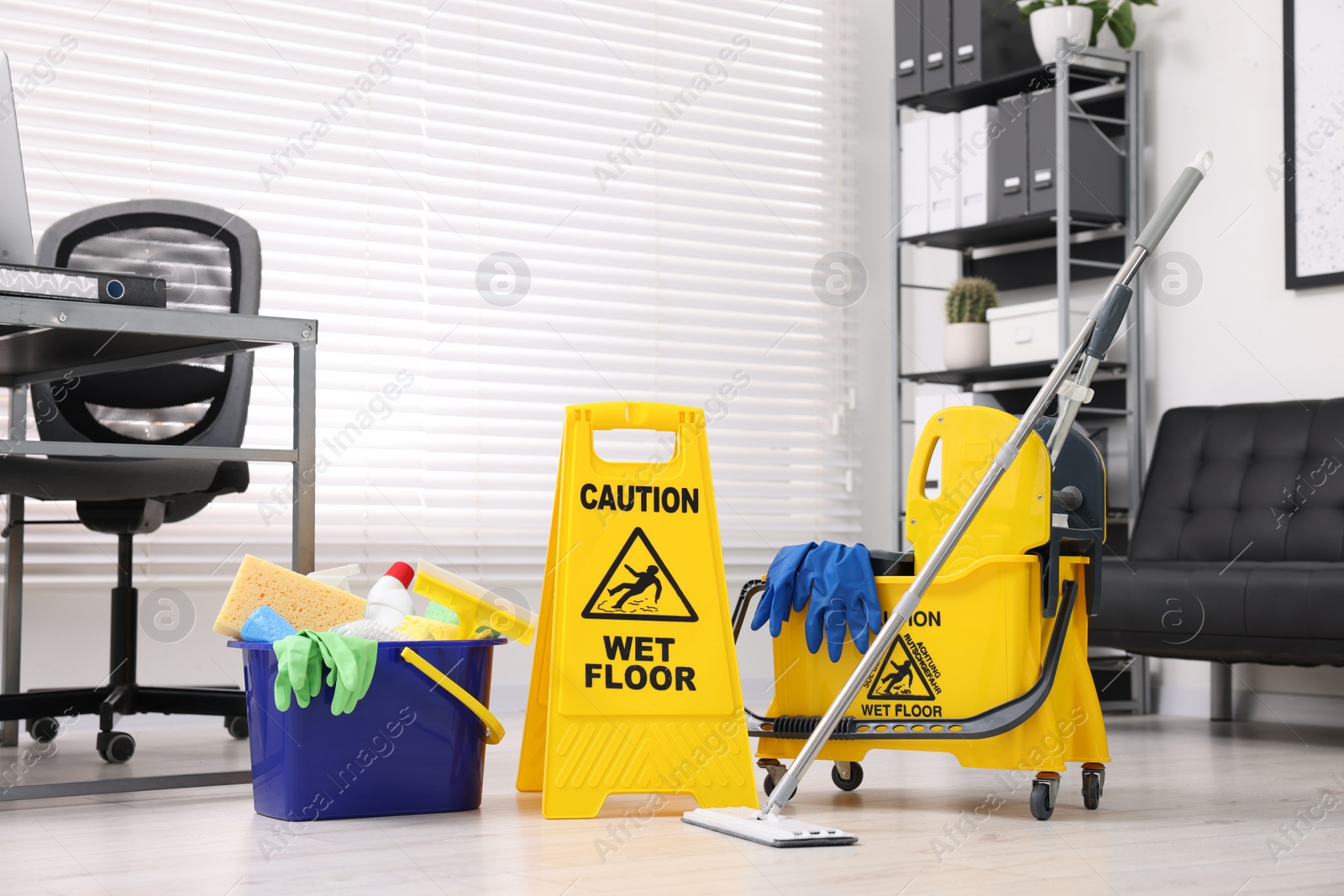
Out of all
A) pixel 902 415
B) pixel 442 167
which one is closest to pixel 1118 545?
pixel 902 415

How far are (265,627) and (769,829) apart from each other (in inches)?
29.7

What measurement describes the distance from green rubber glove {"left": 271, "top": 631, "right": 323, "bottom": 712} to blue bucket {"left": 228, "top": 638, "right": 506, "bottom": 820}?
0.07 ft

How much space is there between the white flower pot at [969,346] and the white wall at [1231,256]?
0.42 metres

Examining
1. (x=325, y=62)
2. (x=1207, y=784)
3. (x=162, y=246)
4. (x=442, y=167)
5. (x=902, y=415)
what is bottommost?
(x=1207, y=784)

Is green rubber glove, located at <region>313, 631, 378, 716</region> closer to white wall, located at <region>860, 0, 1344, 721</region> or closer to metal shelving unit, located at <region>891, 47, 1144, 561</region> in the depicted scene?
metal shelving unit, located at <region>891, 47, 1144, 561</region>

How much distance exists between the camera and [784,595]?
2.15 metres

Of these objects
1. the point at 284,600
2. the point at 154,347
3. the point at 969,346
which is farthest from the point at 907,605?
the point at 969,346

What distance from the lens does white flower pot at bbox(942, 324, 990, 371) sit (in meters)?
3.83

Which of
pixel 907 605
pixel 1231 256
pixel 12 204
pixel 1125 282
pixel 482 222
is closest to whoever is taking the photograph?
pixel 907 605

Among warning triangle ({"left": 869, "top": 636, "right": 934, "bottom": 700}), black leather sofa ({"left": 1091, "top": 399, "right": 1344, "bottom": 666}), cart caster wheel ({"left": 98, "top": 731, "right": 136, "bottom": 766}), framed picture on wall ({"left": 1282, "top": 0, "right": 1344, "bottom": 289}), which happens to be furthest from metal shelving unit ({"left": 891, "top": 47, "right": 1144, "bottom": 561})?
cart caster wheel ({"left": 98, "top": 731, "right": 136, "bottom": 766})

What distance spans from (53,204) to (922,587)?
2395 mm

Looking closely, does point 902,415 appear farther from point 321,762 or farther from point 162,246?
point 321,762

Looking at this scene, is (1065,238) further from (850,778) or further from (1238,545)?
(850,778)

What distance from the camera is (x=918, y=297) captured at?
4.45 meters
